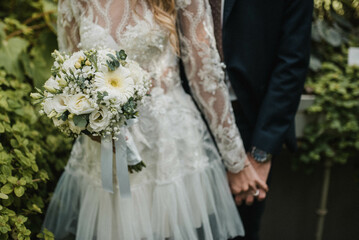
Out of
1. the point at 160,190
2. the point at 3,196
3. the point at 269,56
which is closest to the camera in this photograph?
the point at 3,196

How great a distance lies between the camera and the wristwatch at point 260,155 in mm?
1326

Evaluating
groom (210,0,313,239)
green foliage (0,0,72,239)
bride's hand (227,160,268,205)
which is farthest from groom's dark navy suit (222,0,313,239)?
green foliage (0,0,72,239)

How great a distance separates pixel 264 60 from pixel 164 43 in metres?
0.50

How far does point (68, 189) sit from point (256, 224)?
927mm

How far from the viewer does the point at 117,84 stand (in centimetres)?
83

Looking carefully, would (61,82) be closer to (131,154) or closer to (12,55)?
(131,154)

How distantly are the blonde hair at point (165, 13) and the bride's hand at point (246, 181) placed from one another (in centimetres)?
61

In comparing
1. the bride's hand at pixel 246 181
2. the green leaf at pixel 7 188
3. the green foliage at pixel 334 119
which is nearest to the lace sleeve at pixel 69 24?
the green leaf at pixel 7 188

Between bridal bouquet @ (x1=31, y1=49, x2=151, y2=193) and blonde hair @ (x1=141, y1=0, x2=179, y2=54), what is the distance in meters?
0.21

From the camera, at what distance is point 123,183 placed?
0.93 meters

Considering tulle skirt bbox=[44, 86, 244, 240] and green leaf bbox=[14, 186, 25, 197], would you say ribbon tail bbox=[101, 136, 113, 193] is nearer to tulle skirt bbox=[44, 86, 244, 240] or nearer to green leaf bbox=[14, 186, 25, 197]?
tulle skirt bbox=[44, 86, 244, 240]

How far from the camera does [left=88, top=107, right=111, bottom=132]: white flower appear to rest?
80 centimetres

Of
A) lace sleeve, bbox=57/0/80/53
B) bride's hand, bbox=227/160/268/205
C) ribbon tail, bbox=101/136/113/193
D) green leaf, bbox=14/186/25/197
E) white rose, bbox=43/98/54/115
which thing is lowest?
bride's hand, bbox=227/160/268/205

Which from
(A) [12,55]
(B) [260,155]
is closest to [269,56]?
(B) [260,155]
